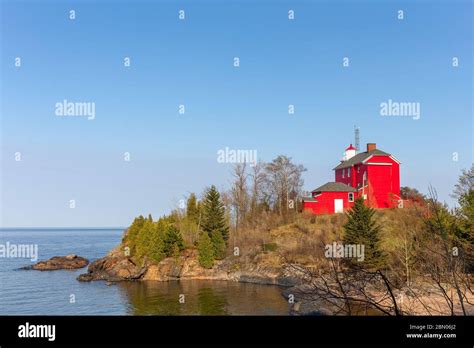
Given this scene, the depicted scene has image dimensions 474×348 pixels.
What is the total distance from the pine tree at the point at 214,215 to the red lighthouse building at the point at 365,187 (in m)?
10.7

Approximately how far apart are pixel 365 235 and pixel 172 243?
72.7 ft

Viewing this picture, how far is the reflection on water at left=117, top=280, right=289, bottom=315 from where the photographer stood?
25328 millimetres

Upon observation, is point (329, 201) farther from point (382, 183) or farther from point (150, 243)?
point (150, 243)

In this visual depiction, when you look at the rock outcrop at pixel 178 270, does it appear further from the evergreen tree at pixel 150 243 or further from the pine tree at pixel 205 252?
the evergreen tree at pixel 150 243

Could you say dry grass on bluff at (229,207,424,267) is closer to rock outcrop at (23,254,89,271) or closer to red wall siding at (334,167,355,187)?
red wall siding at (334,167,355,187)

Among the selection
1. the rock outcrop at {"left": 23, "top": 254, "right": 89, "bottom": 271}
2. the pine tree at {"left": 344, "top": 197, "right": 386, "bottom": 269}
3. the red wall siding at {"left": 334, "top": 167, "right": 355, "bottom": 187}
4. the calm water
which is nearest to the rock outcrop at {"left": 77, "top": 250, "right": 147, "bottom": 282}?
the calm water

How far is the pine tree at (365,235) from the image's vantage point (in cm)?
3111

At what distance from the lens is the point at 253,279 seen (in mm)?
38281

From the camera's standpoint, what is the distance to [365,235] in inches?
1248

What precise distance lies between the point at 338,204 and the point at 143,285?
983 inches

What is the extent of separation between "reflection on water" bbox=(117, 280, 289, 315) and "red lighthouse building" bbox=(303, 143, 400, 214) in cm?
1608

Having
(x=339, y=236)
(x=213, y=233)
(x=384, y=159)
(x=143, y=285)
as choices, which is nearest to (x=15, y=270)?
(x=143, y=285)

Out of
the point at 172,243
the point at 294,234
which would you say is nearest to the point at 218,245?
the point at 172,243
